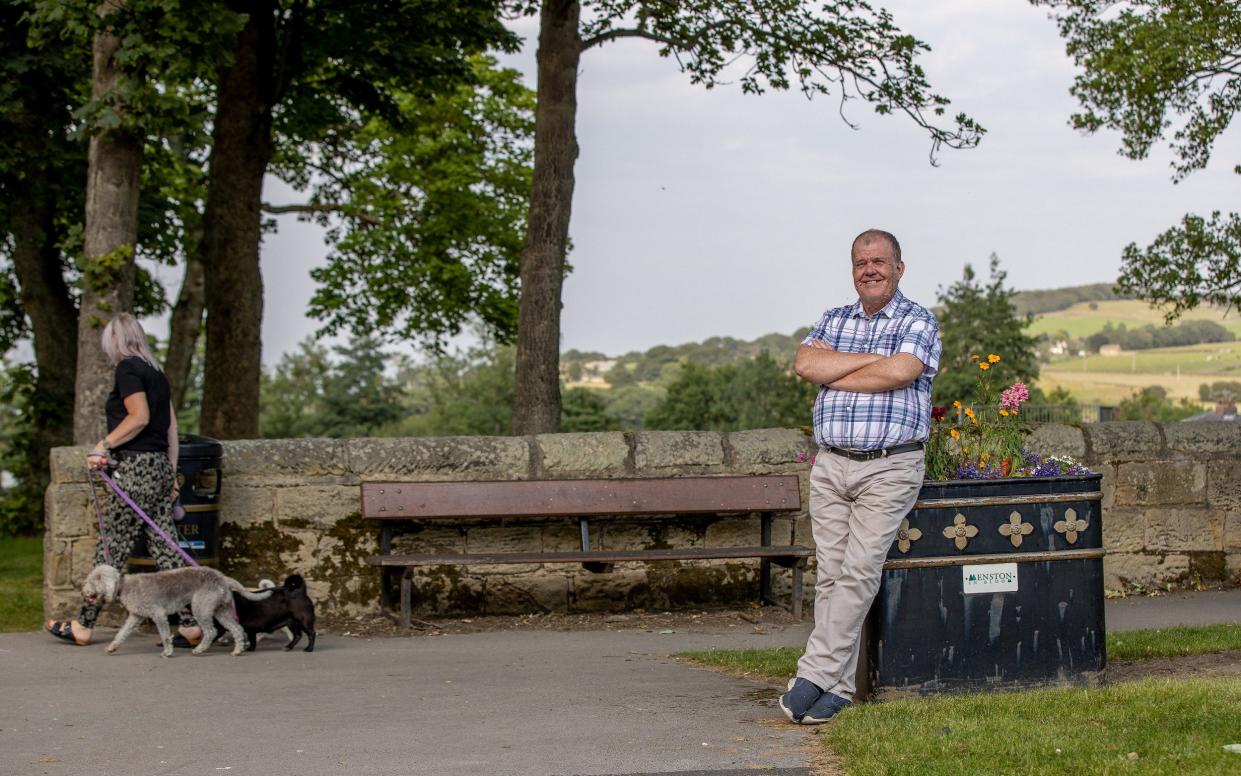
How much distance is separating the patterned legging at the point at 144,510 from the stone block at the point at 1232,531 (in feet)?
24.2

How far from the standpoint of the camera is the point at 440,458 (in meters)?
9.99

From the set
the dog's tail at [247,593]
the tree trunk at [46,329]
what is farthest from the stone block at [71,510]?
the tree trunk at [46,329]

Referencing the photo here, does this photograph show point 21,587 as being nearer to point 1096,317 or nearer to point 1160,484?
point 1160,484

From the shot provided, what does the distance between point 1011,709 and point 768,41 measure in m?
10.0

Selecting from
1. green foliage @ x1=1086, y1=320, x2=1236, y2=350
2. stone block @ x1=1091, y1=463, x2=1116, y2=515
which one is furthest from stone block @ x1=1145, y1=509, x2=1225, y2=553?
green foliage @ x1=1086, y1=320, x2=1236, y2=350

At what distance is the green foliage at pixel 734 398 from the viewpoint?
71.9 metres

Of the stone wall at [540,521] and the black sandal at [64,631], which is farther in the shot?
the stone wall at [540,521]

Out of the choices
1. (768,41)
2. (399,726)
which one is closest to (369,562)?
(399,726)

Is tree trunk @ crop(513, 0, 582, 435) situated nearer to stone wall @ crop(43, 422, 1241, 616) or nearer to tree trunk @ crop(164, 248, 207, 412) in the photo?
stone wall @ crop(43, 422, 1241, 616)

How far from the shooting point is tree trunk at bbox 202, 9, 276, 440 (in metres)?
16.4

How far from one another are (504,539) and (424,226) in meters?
21.0

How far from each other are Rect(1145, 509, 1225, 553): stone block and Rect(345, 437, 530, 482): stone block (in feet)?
15.2

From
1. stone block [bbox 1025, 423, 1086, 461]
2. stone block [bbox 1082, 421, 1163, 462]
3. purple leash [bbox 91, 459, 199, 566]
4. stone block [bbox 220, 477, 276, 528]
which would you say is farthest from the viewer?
stone block [bbox 1082, 421, 1163, 462]

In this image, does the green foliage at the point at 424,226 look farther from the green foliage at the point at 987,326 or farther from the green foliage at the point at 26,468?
the green foliage at the point at 987,326
